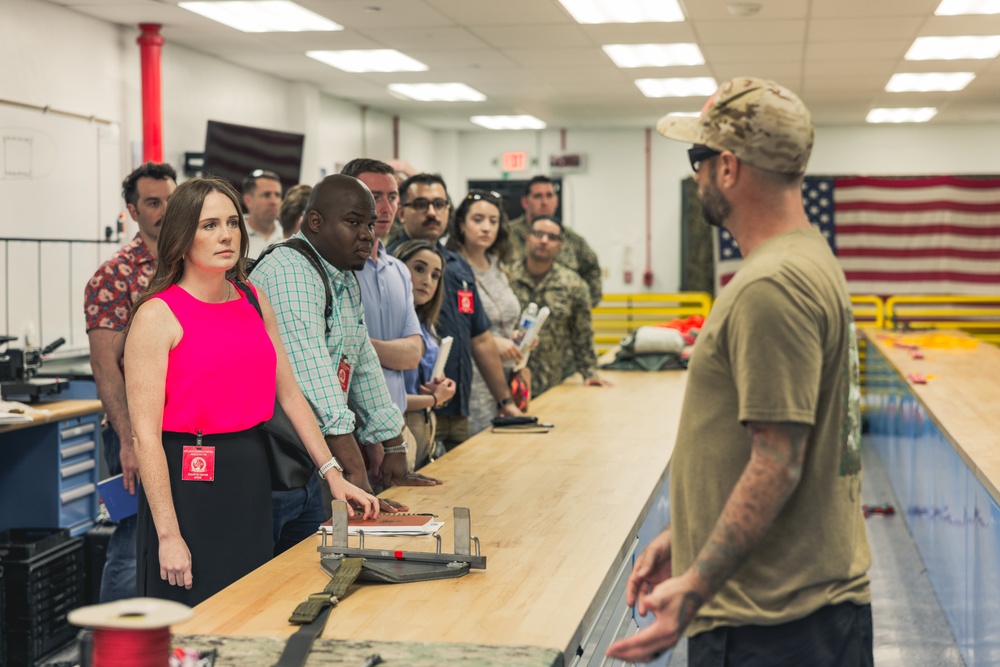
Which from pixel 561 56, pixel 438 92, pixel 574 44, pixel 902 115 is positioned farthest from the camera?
pixel 902 115

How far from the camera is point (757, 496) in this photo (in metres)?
1.59

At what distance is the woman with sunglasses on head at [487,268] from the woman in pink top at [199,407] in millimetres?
2094

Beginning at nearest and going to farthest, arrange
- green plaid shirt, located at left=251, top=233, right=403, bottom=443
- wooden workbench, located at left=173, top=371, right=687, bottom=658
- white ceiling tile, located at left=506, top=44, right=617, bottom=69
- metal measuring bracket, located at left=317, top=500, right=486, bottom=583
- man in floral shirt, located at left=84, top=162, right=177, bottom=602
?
wooden workbench, located at left=173, top=371, right=687, bottom=658
metal measuring bracket, located at left=317, top=500, right=486, bottom=583
green plaid shirt, located at left=251, top=233, right=403, bottom=443
man in floral shirt, located at left=84, top=162, right=177, bottom=602
white ceiling tile, located at left=506, top=44, right=617, bottom=69

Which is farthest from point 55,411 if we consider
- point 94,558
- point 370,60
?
point 370,60

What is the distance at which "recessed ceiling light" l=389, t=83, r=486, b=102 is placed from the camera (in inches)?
371

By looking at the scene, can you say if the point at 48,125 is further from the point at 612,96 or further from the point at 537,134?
the point at 537,134

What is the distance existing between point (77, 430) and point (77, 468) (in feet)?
0.55

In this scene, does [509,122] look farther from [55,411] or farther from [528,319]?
[55,411]

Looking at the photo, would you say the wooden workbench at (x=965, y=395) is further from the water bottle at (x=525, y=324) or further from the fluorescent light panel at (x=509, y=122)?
the fluorescent light panel at (x=509, y=122)

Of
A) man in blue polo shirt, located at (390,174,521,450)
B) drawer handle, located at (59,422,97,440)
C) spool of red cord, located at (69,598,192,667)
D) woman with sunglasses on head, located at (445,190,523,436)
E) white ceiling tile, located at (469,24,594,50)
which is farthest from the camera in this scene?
white ceiling tile, located at (469,24,594,50)

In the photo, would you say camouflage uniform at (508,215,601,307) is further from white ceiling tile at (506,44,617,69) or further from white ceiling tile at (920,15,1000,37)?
white ceiling tile at (920,15,1000,37)

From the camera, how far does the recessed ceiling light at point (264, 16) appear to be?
20.4ft

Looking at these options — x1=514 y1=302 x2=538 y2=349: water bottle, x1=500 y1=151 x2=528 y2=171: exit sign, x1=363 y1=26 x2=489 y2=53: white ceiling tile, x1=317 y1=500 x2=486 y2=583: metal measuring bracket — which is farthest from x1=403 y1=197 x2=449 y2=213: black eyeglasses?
x1=500 y1=151 x2=528 y2=171: exit sign

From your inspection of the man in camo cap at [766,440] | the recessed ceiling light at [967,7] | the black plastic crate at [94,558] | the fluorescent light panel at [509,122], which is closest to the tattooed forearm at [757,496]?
the man in camo cap at [766,440]
